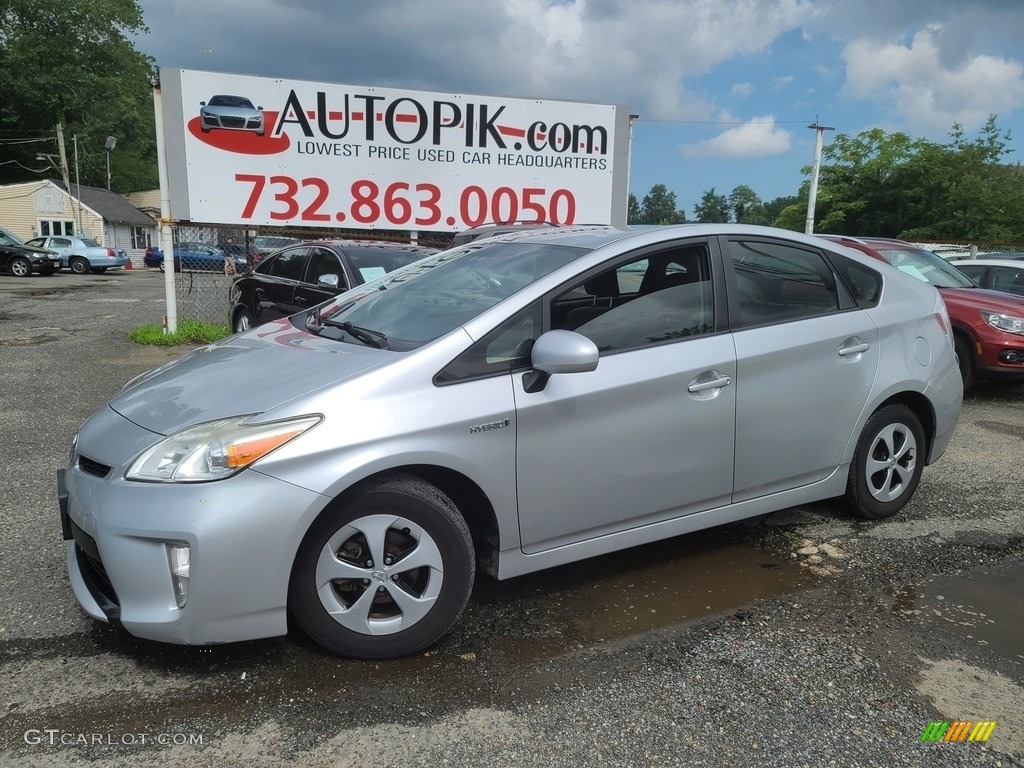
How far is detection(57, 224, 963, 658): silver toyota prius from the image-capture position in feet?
8.23

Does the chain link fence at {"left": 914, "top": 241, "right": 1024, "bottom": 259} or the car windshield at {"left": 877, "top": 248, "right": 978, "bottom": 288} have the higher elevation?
the chain link fence at {"left": 914, "top": 241, "right": 1024, "bottom": 259}

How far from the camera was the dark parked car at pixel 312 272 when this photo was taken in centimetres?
788

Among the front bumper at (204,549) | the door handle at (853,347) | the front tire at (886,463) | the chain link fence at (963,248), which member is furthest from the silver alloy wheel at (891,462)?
the chain link fence at (963,248)

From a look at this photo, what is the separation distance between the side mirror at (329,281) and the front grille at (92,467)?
4973mm

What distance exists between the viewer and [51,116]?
4991cm

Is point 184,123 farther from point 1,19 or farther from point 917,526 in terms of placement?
point 1,19

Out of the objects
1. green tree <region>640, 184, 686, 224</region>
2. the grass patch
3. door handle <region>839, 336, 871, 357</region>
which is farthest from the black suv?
green tree <region>640, 184, 686, 224</region>

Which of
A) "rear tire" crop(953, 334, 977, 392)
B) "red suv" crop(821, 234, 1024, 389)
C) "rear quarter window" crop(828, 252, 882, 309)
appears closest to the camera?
"rear quarter window" crop(828, 252, 882, 309)

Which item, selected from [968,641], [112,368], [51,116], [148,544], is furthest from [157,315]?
[51,116]

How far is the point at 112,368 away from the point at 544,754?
7822mm

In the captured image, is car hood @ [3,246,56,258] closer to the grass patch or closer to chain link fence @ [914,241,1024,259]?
the grass patch

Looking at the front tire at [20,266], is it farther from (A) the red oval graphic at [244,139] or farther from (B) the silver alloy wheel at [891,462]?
(B) the silver alloy wheel at [891,462]

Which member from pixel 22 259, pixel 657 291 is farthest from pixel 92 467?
pixel 22 259
